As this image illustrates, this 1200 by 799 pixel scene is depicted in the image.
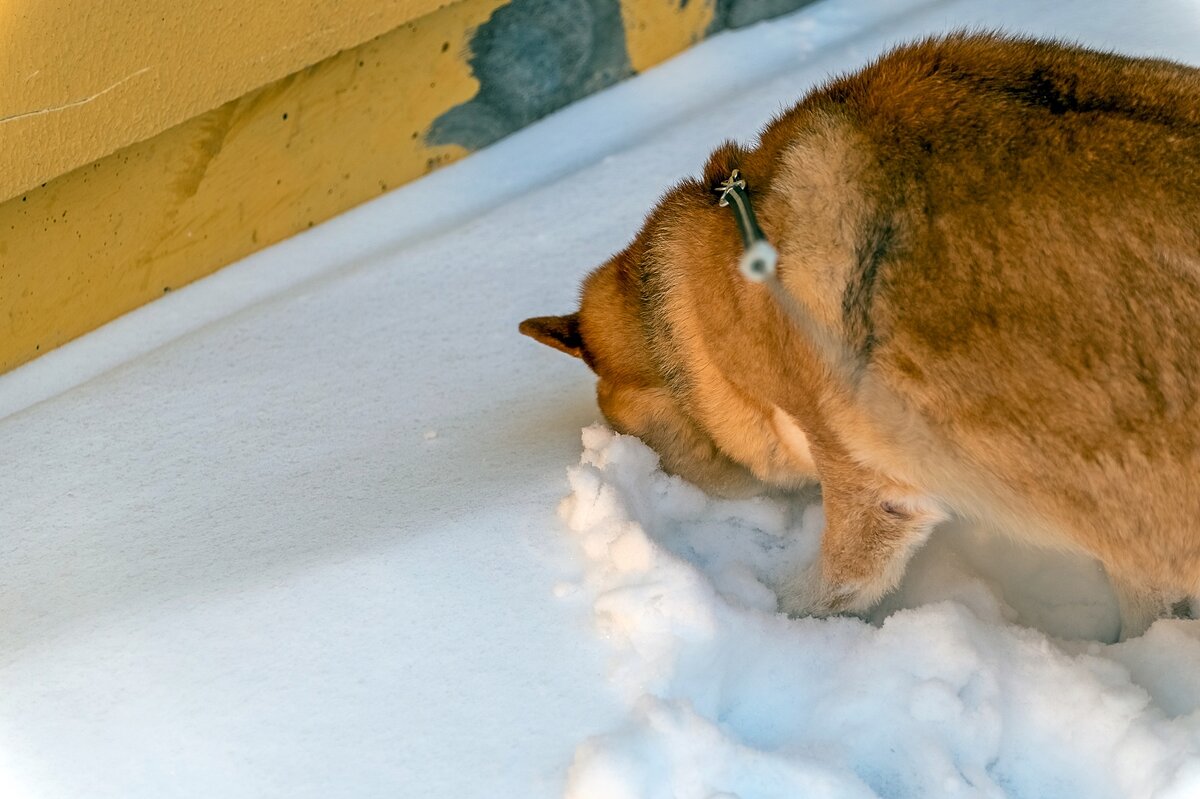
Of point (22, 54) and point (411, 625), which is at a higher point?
point (22, 54)

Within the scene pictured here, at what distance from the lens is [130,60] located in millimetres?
3143

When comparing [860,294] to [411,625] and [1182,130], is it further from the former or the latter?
[411,625]

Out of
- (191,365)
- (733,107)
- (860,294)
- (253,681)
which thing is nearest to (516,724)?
(253,681)

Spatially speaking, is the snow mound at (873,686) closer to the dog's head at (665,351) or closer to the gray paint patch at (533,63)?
the dog's head at (665,351)

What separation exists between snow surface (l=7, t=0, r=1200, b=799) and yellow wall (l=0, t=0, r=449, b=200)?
60 centimetres

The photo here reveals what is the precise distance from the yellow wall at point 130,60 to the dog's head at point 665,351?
46.3 inches

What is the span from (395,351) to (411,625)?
1.08 metres

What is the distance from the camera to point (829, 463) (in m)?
2.55

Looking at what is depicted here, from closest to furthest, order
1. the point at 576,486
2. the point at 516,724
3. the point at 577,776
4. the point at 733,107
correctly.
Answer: the point at 577,776
the point at 516,724
the point at 576,486
the point at 733,107

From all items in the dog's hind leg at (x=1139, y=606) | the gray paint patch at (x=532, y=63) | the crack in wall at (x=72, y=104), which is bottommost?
the dog's hind leg at (x=1139, y=606)

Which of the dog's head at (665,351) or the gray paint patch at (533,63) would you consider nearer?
the dog's head at (665,351)

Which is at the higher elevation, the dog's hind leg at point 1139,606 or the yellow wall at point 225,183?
the yellow wall at point 225,183

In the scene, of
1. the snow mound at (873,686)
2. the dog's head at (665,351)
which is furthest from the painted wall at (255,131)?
the snow mound at (873,686)

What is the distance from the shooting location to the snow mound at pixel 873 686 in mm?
2188
